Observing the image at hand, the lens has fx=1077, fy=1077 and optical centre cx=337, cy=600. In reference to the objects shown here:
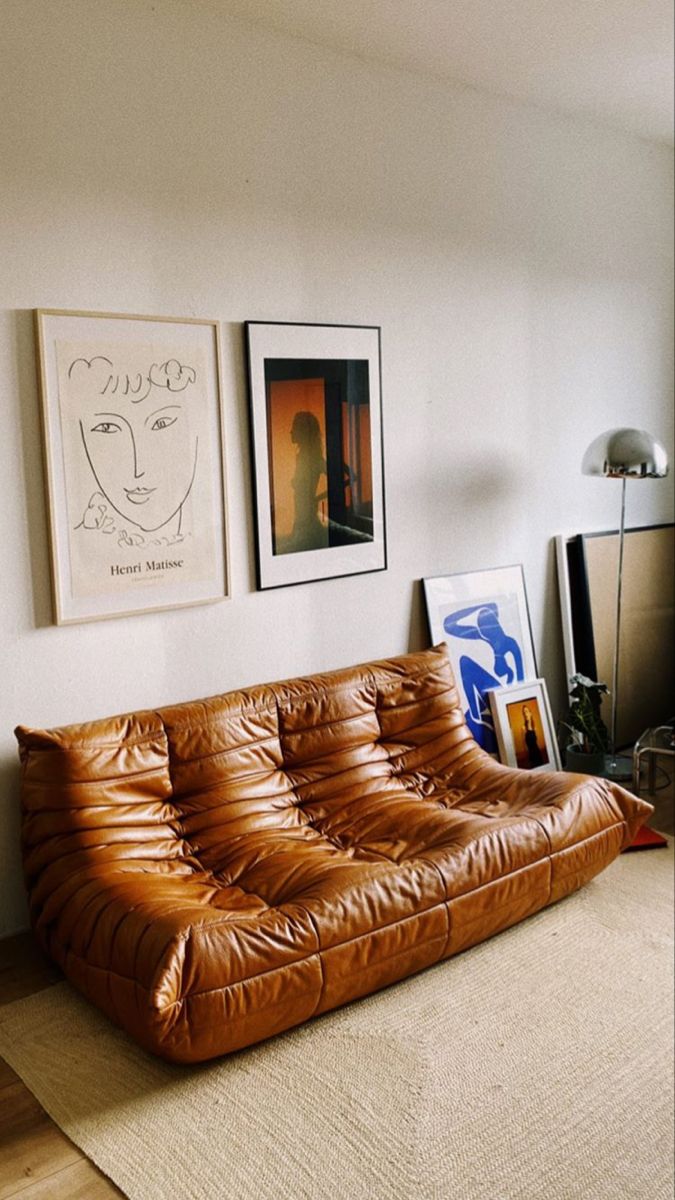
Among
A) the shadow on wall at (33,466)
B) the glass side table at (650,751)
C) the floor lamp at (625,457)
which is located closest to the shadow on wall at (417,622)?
the floor lamp at (625,457)

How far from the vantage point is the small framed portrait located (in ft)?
13.5

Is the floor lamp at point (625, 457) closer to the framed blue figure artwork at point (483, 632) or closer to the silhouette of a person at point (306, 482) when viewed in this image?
the framed blue figure artwork at point (483, 632)

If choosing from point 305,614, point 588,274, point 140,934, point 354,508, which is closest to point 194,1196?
point 140,934

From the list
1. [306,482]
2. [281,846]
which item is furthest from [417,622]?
[281,846]

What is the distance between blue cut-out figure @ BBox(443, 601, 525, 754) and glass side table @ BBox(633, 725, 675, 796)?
1.77 feet

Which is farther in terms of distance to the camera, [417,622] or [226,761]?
[417,622]

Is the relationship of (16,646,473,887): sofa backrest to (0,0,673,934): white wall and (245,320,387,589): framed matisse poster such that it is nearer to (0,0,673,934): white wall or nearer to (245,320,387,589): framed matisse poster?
(0,0,673,934): white wall

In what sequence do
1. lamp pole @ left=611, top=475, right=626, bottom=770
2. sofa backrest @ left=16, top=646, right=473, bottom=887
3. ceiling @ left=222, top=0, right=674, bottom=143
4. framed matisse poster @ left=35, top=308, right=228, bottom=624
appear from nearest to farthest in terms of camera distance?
sofa backrest @ left=16, top=646, right=473, bottom=887 < framed matisse poster @ left=35, top=308, right=228, bottom=624 < ceiling @ left=222, top=0, right=674, bottom=143 < lamp pole @ left=611, top=475, right=626, bottom=770

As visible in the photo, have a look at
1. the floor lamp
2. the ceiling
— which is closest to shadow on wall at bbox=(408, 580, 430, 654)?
the floor lamp

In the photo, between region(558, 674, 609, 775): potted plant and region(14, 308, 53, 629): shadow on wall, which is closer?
Result: region(14, 308, 53, 629): shadow on wall

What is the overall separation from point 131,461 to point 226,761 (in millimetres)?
920

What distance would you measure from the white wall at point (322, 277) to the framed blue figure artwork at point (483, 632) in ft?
0.28

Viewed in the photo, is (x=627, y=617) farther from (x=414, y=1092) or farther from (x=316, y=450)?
(x=414, y=1092)

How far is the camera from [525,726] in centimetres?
421
